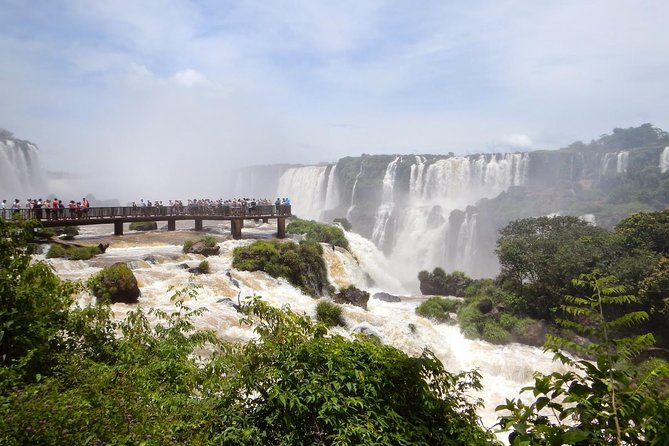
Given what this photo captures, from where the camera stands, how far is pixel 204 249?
71.0 ft

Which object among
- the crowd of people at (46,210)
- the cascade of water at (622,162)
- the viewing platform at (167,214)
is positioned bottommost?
the viewing platform at (167,214)

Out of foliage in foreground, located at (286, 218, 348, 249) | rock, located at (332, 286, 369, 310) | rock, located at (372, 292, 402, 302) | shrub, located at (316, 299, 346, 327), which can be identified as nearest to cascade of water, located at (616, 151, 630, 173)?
foliage in foreground, located at (286, 218, 348, 249)

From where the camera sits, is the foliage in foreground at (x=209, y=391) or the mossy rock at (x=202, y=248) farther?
the mossy rock at (x=202, y=248)

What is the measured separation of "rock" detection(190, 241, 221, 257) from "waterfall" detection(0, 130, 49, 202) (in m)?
44.8

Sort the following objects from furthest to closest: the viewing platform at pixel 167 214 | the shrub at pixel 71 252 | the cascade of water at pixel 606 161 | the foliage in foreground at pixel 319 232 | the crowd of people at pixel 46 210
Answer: the cascade of water at pixel 606 161
the foliage in foreground at pixel 319 232
the viewing platform at pixel 167 214
the crowd of people at pixel 46 210
the shrub at pixel 71 252

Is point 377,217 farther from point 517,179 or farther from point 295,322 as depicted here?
point 295,322

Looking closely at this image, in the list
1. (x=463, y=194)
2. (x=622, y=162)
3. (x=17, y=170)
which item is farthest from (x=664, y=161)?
(x=17, y=170)

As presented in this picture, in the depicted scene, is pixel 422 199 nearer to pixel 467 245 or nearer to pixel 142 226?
pixel 467 245

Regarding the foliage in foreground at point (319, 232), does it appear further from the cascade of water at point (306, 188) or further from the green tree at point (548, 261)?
the cascade of water at point (306, 188)

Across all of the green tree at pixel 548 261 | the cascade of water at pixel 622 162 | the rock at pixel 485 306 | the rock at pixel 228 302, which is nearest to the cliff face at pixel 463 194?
the cascade of water at pixel 622 162

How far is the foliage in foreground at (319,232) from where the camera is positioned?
29.3 metres

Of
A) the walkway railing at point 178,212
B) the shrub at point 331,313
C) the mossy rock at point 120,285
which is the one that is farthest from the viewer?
the walkway railing at point 178,212

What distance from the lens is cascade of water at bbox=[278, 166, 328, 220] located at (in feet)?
216

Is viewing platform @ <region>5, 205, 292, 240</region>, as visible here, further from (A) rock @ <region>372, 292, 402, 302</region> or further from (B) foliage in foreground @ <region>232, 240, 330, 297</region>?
(A) rock @ <region>372, 292, 402, 302</region>
